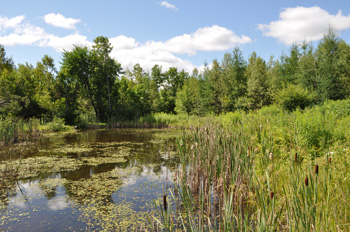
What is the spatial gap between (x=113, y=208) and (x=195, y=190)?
1.77 metres

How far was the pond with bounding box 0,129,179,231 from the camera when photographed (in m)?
3.90

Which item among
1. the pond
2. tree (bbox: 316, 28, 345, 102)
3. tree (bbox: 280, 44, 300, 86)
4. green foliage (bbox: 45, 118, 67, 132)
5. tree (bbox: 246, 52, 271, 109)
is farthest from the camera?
tree (bbox: 280, 44, 300, 86)

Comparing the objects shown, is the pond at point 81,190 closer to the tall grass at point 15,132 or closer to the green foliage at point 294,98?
the tall grass at point 15,132

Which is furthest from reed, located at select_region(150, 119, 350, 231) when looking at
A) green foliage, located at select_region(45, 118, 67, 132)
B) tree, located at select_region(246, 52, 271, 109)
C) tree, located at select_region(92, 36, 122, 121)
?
tree, located at select_region(92, 36, 122, 121)

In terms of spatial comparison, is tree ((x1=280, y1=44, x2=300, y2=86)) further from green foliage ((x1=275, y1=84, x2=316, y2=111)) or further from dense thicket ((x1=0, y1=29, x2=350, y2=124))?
green foliage ((x1=275, y1=84, x2=316, y2=111))

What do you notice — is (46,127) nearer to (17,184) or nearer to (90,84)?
(90,84)

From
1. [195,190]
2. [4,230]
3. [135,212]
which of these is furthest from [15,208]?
[195,190]

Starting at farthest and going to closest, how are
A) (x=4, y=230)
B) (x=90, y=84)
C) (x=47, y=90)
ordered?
(x=90, y=84) < (x=47, y=90) < (x=4, y=230)

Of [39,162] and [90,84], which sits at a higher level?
[90,84]

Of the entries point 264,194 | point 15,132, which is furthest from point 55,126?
point 264,194

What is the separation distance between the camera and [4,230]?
360 centimetres

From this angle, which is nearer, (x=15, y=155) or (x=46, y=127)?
(x=15, y=155)

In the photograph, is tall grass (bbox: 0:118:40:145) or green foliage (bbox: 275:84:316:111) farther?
green foliage (bbox: 275:84:316:111)

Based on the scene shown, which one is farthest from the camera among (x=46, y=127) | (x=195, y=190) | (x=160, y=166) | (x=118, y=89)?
(x=118, y=89)
